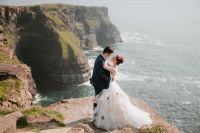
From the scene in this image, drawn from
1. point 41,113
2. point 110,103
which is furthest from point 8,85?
point 110,103

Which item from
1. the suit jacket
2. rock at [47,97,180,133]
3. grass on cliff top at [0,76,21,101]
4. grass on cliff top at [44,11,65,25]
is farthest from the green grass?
grass on cliff top at [44,11,65,25]

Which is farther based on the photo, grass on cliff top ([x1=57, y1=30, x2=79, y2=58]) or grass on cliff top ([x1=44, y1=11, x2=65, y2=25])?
grass on cliff top ([x1=44, y1=11, x2=65, y2=25])

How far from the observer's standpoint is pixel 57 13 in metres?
127

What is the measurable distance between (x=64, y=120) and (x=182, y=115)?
6287cm

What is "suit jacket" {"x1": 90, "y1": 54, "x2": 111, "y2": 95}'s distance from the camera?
1630 cm

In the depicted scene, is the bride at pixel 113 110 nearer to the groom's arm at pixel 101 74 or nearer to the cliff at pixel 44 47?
the groom's arm at pixel 101 74

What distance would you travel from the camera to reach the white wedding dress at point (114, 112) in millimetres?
15867

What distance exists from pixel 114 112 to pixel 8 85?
1133cm

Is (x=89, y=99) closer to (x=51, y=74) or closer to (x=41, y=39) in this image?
(x=51, y=74)

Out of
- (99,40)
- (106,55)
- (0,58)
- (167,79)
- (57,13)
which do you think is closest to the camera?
(106,55)

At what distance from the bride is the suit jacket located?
7.7 inches

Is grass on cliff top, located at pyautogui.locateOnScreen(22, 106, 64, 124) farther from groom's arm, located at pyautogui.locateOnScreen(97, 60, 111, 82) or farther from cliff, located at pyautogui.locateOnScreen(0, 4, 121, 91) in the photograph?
cliff, located at pyautogui.locateOnScreen(0, 4, 121, 91)

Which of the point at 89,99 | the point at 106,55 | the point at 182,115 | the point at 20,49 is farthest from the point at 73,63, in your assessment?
the point at 106,55

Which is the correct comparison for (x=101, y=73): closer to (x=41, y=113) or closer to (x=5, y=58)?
(x=41, y=113)
